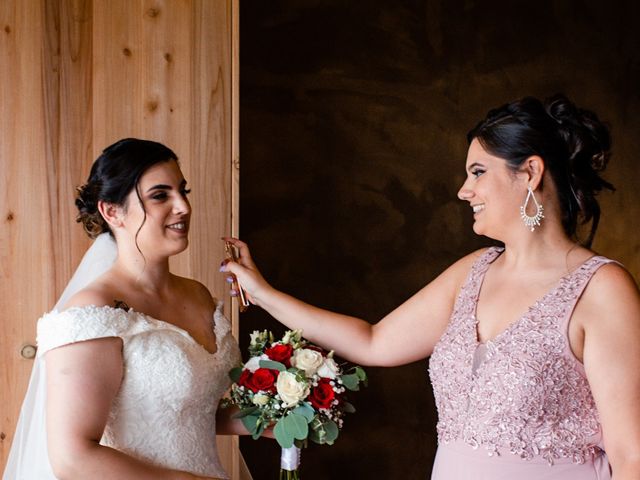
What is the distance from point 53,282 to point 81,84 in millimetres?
722

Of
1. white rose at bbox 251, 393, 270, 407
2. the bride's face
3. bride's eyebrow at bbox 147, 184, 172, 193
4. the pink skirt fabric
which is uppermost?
bride's eyebrow at bbox 147, 184, 172, 193

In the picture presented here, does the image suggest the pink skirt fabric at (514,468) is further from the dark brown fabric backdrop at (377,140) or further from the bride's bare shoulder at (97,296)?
the dark brown fabric backdrop at (377,140)

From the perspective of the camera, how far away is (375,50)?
5.18 metres

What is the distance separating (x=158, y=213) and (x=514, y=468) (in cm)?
117

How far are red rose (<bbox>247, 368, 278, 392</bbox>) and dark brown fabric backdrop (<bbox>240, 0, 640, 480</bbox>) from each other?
2.53 metres

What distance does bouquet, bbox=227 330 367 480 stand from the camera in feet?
7.23

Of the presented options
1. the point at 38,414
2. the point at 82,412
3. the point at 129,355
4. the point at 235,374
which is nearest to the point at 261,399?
the point at 235,374

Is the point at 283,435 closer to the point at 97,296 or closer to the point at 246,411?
the point at 246,411

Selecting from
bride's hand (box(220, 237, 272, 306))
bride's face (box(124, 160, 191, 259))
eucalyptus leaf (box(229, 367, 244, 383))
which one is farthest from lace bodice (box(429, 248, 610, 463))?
bride's face (box(124, 160, 191, 259))

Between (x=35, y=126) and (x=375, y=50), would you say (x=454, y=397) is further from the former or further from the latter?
(x=375, y=50)

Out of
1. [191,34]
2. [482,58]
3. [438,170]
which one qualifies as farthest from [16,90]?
[482,58]

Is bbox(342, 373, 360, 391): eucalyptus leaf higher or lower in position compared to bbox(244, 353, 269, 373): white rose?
lower

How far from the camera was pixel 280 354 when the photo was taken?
89.7 inches

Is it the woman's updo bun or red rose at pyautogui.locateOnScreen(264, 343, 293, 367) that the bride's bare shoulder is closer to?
the woman's updo bun
